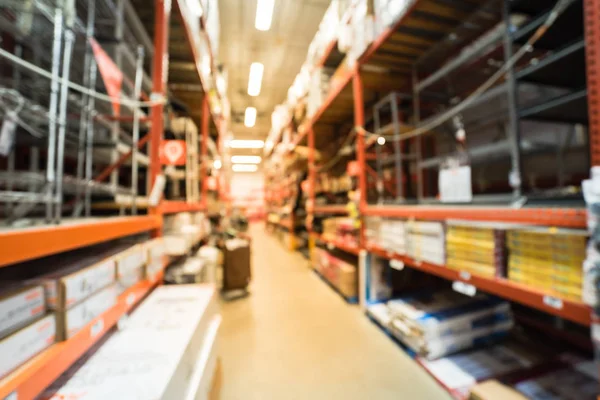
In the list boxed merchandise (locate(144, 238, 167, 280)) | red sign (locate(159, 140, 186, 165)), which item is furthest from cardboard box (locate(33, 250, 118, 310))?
red sign (locate(159, 140, 186, 165))

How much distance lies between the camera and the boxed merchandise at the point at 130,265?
1499mm

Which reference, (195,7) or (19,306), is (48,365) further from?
(195,7)

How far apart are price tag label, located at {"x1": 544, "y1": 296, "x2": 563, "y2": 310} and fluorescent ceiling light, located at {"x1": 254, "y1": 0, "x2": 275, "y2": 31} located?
571 cm

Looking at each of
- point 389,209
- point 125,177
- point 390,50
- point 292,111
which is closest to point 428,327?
point 389,209

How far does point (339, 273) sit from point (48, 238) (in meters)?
3.35

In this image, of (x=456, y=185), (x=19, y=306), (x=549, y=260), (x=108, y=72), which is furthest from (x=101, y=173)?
(x=549, y=260)

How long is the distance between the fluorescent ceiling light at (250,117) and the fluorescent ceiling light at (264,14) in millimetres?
5532

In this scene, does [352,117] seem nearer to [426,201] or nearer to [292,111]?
[292,111]

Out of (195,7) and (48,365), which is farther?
(195,7)

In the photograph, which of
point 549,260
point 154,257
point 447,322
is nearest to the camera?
point 549,260

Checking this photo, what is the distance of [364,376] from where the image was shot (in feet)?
6.66

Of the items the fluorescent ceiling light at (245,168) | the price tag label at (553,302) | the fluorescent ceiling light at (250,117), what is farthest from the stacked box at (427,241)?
the fluorescent ceiling light at (245,168)

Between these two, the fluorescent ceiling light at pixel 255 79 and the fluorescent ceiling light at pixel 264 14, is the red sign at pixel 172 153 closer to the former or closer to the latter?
the fluorescent ceiling light at pixel 264 14

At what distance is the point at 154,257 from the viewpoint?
80.0 inches
